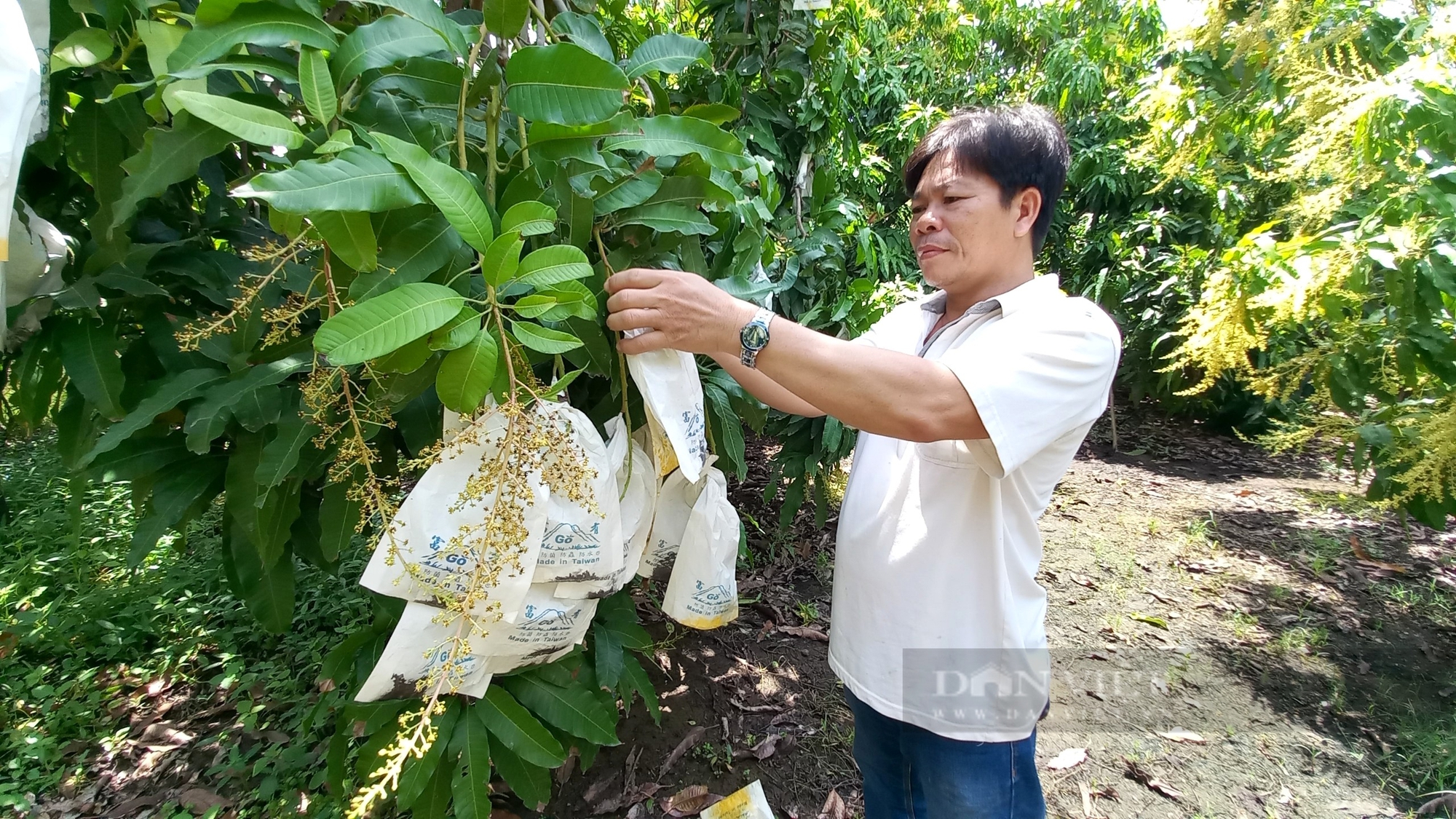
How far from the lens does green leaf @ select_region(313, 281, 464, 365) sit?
64cm

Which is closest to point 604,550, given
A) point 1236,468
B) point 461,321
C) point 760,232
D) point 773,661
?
point 461,321

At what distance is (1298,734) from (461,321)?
3.15 metres

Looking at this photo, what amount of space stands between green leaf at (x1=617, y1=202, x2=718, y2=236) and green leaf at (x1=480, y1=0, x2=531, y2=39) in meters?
0.28

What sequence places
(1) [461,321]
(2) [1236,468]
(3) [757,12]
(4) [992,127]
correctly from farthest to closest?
(2) [1236,468]
(3) [757,12]
(4) [992,127]
(1) [461,321]

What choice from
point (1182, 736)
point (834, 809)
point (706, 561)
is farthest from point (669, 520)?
point (1182, 736)

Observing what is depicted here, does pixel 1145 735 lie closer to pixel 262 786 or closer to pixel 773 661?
pixel 773 661

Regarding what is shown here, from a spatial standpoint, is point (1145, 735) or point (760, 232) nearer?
point (760, 232)

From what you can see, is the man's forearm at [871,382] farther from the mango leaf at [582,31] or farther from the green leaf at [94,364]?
the green leaf at [94,364]

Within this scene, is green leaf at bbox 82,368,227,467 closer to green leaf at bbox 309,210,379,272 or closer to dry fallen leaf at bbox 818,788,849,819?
green leaf at bbox 309,210,379,272

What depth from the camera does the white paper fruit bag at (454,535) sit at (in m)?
0.90

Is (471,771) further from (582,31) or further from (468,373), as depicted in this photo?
(582,31)

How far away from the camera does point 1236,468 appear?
5078 millimetres

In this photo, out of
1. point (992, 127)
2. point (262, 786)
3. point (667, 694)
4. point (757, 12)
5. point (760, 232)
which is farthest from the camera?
point (667, 694)

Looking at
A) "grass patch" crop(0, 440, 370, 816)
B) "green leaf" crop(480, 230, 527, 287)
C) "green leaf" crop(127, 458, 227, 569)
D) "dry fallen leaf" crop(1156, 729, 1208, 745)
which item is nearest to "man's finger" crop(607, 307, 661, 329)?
"green leaf" crop(480, 230, 527, 287)
